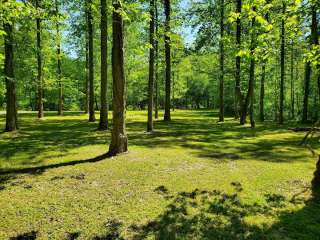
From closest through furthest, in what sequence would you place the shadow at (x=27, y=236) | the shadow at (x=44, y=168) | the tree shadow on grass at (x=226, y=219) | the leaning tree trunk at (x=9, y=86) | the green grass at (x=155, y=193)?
the shadow at (x=27, y=236)
the tree shadow on grass at (x=226, y=219)
the green grass at (x=155, y=193)
the shadow at (x=44, y=168)
the leaning tree trunk at (x=9, y=86)

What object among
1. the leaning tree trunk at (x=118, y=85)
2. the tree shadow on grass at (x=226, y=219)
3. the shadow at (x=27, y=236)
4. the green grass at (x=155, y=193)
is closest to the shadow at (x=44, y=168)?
the green grass at (x=155, y=193)

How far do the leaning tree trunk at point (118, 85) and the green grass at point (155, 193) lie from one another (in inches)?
31.3

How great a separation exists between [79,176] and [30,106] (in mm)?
74966

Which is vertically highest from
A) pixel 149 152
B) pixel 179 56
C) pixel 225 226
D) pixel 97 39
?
pixel 97 39

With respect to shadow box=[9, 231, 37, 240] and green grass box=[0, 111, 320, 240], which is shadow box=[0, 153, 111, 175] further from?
shadow box=[9, 231, 37, 240]

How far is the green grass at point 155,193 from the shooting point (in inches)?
312

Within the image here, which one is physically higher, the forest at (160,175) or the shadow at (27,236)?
the forest at (160,175)

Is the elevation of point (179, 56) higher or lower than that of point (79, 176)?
higher

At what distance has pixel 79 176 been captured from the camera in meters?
11.0

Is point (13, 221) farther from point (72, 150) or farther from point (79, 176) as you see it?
point (72, 150)

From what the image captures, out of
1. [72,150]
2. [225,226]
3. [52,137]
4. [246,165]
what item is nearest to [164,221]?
[225,226]

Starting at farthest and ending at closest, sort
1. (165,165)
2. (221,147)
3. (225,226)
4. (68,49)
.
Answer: (68,49)
(221,147)
(165,165)
(225,226)

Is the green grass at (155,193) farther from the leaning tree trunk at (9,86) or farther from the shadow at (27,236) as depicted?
the leaning tree trunk at (9,86)

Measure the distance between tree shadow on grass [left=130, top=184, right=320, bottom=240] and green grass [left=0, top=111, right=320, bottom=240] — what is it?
2cm
